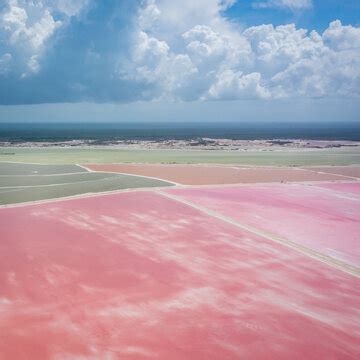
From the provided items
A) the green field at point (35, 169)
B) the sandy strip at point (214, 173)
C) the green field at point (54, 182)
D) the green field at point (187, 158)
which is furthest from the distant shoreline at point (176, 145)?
the green field at point (54, 182)

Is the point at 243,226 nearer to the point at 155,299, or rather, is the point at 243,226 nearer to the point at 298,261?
the point at 298,261

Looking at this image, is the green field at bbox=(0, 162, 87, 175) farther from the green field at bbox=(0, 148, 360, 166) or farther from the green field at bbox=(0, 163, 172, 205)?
the green field at bbox=(0, 148, 360, 166)

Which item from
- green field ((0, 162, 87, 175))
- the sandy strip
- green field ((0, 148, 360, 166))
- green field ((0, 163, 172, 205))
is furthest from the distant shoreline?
green field ((0, 163, 172, 205))

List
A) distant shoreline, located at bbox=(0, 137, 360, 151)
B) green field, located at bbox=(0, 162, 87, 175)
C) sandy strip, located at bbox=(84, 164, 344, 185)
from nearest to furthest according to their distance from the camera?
1. sandy strip, located at bbox=(84, 164, 344, 185)
2. green field, located at bbox=(0, 162, 87, 175)
3. distant shoreline, located at bbox=(0, 137, 360, 151)

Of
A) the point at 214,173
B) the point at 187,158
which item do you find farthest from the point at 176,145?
the point at 214,173

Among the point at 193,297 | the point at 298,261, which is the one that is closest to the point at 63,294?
the point at 193,297

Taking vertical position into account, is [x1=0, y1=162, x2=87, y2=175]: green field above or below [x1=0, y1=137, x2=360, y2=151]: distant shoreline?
below

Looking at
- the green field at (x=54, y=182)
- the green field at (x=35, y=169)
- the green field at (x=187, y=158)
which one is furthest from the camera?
the green field at (x=187, y=158)

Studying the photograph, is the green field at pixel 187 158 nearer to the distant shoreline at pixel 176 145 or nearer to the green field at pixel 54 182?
the green field at pixel 54 182

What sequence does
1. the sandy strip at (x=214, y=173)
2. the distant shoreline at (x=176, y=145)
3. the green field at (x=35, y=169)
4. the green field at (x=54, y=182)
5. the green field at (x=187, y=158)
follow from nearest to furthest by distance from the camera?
the green field at (x=54, y=182) < the sandy strip at (x=214, y=173) < the green field at (x=35, y=169) < the green field at (x=187, y=158) < the distant shoreline at (x=176, y=145)

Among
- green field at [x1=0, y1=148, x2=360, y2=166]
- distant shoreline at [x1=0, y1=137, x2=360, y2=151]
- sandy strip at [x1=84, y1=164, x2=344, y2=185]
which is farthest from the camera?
distant shoreline at [x1=0, y1=137, x2=360, y2=151]
